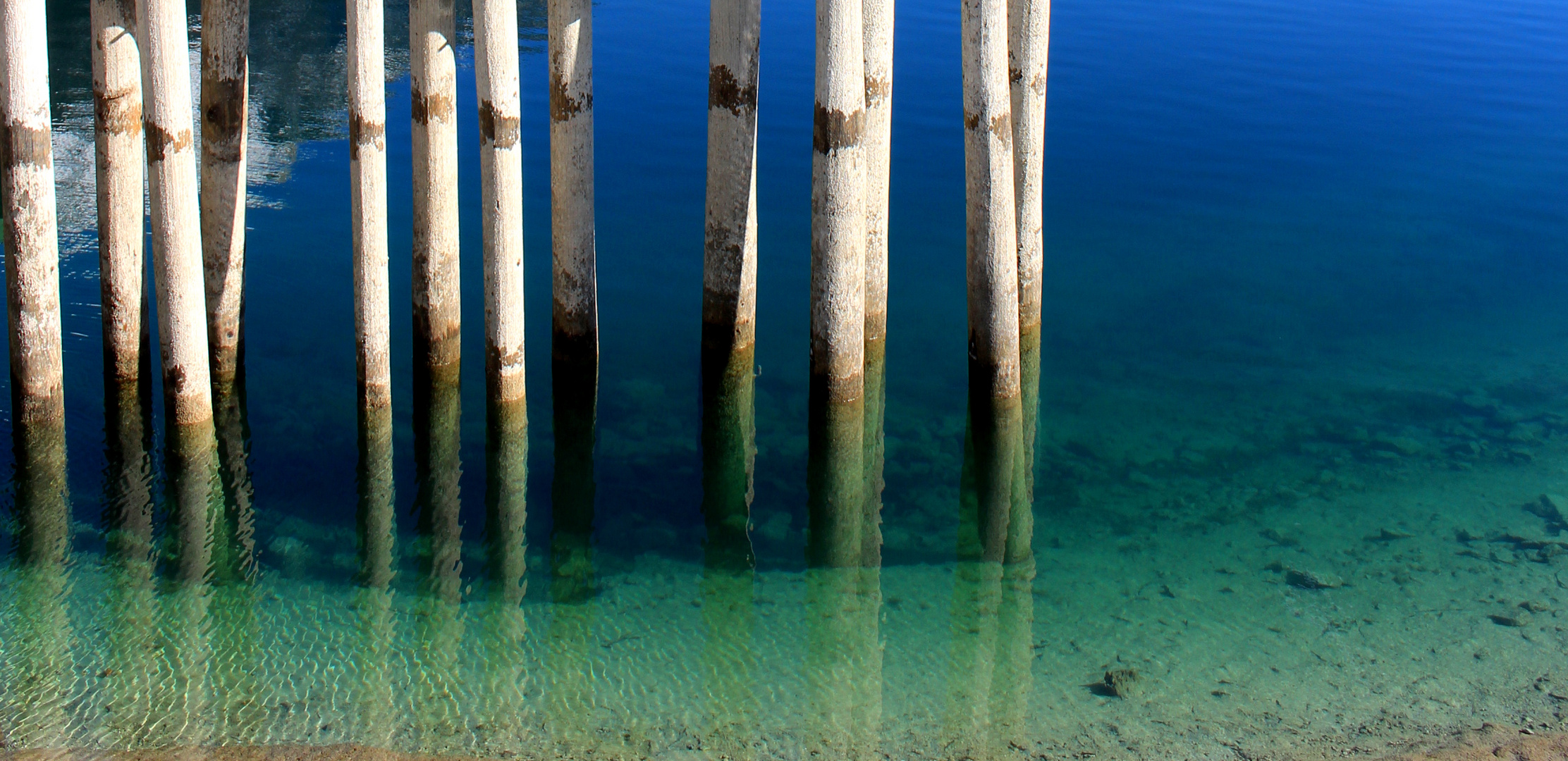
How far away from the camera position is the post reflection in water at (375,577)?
6844 millimetres

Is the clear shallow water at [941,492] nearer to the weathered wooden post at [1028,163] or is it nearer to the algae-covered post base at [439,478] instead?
the algae-covered post base at [439,478]

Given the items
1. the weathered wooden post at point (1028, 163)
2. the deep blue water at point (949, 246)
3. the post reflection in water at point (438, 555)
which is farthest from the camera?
the deep blue water at point (949, 246)

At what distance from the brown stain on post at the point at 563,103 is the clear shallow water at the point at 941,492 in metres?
2.50

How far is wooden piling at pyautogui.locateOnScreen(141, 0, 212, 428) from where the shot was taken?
8.12m

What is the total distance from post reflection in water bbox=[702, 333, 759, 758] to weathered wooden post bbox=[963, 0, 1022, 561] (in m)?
1.76

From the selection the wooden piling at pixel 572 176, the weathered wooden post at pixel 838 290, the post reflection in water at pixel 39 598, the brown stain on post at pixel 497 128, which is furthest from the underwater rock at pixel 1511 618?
the post reflection in water at pixel 39 598

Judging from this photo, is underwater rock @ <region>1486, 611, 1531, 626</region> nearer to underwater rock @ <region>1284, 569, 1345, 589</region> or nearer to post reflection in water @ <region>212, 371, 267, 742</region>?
underwater rock @ <region>1284, 569, 1345, 589</region>

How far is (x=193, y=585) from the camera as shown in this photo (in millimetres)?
8062

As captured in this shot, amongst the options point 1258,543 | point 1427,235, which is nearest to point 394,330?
point 1258,543

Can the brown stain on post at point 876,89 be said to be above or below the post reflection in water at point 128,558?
above

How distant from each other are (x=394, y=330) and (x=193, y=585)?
4.05m

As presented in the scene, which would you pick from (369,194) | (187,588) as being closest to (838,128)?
(369,194)

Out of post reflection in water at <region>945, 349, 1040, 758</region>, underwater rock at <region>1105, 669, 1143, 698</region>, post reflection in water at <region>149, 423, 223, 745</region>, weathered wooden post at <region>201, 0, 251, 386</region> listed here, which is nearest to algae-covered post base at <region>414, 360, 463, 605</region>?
post reflection in water at <region>149, 423, 223, 745</region>

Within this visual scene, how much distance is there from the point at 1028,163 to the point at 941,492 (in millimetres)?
2657
